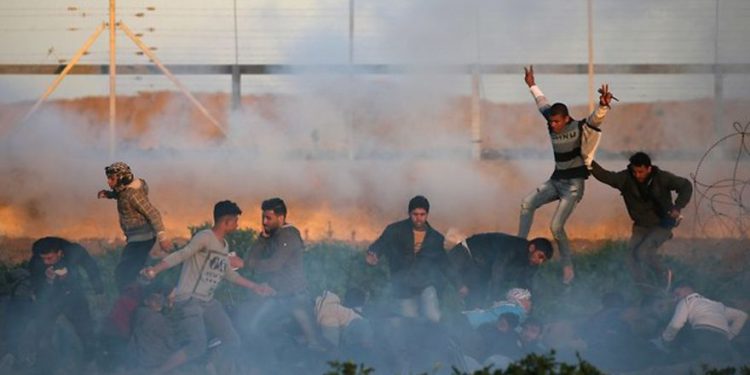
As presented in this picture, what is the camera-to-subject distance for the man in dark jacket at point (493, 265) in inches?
604

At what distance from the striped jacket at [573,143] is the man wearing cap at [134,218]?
376cm

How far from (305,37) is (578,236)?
4.05m

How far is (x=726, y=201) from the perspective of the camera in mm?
19719

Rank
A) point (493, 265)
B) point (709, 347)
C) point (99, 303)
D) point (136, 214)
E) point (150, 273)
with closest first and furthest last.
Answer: point (150, 273), point (709, 347), point (493, 265), point (136, 214), point (99, 303)

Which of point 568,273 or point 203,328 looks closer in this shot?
point 203,328

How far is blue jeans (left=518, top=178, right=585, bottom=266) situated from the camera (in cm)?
1634

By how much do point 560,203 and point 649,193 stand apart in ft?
3.03

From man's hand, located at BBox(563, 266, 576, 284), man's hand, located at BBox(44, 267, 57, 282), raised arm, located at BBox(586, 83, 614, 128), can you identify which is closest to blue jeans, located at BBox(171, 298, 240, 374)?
man's hand, located at BBox(44, 267, 57, 282)

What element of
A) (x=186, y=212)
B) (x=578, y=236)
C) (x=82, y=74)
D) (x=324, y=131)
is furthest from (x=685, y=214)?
(x=82, y=74)

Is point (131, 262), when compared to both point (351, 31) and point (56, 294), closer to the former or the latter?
point (56, 294)

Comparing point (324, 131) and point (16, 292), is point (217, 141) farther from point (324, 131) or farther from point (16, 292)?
point (16, 292)

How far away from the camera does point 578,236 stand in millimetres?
20391

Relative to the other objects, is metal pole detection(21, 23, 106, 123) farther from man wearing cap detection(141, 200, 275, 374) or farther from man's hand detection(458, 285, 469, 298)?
man's hand detection(458, 285, 469, 298)

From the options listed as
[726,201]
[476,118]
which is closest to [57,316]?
[476,118]
